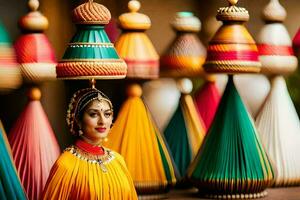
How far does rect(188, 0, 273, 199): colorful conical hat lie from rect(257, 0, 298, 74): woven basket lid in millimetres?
276

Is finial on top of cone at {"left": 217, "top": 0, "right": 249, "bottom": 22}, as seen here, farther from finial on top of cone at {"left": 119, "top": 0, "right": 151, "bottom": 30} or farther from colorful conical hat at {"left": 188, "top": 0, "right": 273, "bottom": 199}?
finial on top of cone at {"left": 119, "top": 0, "right": 151, "bottom": 30}

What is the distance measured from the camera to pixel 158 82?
3.29 metres

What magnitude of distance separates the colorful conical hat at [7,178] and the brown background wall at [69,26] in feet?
1.64

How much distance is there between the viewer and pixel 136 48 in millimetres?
2982

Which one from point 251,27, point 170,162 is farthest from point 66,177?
point 251,27

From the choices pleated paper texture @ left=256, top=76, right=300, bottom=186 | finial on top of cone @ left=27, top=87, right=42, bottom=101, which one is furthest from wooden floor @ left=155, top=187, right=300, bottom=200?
finial on top of cone @ left=27, top=87, right=42, bottom=101

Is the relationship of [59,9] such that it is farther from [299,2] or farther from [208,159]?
[299,2]

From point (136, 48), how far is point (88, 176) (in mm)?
610

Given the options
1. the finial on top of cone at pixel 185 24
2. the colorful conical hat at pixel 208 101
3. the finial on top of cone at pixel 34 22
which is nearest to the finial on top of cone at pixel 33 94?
the finial on top of cone at pixel 34 22

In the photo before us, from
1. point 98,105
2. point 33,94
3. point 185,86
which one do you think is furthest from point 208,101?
point 98,105

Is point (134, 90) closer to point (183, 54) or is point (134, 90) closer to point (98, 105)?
point (183, 54)

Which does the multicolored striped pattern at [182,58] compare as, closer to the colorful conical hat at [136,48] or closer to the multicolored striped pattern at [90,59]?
the colorful conical hat at [136,48]

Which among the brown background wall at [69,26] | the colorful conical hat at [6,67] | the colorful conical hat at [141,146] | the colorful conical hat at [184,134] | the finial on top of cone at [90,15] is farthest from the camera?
the colorful conical hat at [184,134]

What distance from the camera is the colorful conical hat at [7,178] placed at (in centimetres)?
246
